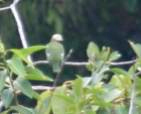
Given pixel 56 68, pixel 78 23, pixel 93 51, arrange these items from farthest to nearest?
pixel 78 23 < pixel 93 51 < pixel 56 68

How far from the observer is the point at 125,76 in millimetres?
1465

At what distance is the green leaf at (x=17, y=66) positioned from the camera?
1393mm

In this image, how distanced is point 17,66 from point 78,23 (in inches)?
246

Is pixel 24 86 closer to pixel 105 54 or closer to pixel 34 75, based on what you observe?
pixel 34 75

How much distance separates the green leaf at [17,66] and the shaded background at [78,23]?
518 centimetres

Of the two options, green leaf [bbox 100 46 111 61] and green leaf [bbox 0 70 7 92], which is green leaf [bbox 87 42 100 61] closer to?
green leaf [bbox 100 46 111 61]

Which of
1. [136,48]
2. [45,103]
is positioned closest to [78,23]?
[136,48]

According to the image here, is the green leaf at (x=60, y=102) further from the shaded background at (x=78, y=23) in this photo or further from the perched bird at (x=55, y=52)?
the shaded background at (x=78, y=23)

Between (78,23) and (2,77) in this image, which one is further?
(78,23)

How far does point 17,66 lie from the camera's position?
1.39 metres

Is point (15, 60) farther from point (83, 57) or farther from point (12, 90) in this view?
point (83, 57)

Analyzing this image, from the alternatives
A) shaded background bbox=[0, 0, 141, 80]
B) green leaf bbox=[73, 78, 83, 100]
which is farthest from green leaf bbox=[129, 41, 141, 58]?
shaded background bbox=[0, 0, 141, 80]

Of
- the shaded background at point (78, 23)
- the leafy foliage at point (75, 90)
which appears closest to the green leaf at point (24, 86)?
the leafy foliage at point (75, 90)

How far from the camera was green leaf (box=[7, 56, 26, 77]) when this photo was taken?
1393 mm
